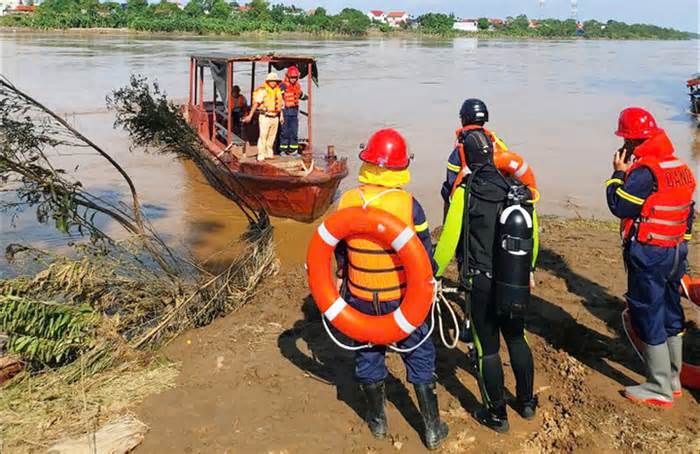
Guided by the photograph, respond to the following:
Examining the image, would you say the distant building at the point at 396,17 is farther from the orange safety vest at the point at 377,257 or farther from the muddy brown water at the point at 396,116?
the orange safety vest at the point at 377,257

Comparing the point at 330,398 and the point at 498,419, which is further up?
the point at 498,419

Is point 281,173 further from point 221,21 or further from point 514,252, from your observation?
point 221,21

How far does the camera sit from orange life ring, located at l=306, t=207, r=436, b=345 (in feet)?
10.2

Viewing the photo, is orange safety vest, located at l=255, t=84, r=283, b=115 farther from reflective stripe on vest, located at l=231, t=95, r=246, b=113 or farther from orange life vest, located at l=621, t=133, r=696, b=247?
orange life vest, located at l=621, t=133, r=696, b=247

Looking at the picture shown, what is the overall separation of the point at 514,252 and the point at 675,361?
1400mm

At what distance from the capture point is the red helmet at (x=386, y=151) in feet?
10.2

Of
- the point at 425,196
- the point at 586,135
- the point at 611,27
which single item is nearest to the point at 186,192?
the point at 425,196

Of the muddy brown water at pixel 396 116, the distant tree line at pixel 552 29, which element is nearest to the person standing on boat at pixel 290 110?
the muddy brown water at pixel 396 116

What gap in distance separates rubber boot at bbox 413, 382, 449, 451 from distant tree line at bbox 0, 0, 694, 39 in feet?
226

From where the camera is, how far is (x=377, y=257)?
322cm

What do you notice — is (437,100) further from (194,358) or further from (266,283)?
(194,358)

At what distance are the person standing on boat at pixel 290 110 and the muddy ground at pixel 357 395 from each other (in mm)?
4837

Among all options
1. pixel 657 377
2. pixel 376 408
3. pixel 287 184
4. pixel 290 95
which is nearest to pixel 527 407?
pixel 657 377

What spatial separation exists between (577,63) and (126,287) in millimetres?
48015
